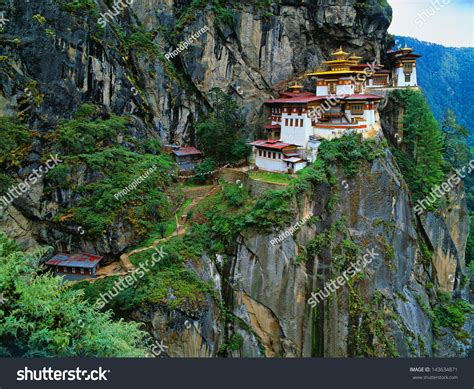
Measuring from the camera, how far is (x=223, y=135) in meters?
29.3

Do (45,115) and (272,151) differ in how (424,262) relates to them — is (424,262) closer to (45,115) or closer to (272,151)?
(272,151)

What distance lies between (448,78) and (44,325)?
74900 millimetres

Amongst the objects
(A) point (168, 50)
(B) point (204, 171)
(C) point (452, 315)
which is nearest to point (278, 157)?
(B) point (204, 171)

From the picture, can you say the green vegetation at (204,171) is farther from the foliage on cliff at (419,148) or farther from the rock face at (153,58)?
the foliage on cliff at (419,148)

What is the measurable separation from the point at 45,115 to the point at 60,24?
539 cm

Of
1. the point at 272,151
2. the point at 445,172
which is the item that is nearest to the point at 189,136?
the point at 272,151

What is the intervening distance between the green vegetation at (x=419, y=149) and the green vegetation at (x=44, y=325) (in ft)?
85.5

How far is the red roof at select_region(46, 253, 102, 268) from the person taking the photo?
2028 centimetres

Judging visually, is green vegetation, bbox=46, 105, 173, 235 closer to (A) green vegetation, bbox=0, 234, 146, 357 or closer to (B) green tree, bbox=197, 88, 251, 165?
(B) green tree, bbox=197, 88, 251, 165

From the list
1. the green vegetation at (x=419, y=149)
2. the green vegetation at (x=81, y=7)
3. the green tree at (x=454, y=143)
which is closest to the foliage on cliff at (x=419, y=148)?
the green vegetation at (x=419, y=149)

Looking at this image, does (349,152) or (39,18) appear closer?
(39,18)

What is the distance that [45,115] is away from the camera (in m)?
23.5

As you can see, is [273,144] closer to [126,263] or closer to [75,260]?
[126,263]

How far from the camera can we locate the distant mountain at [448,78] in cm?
6594
